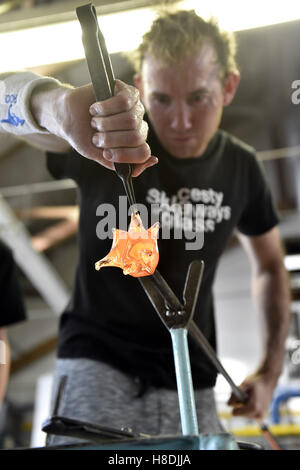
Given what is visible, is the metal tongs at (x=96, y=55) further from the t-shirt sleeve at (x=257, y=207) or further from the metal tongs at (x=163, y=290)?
the t-shirt sleeve at (x=257, y=207)

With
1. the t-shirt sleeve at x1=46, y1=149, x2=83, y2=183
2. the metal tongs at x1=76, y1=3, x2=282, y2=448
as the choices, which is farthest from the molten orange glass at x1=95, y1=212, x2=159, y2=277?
the t-shirt sleeve at x1=46, y1=149, x2=83, y2=183

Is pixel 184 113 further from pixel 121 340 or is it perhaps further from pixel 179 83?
pixel 121 340

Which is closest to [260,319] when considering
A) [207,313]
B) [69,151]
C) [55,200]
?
[207,313]

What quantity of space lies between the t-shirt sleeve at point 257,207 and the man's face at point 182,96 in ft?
0.57

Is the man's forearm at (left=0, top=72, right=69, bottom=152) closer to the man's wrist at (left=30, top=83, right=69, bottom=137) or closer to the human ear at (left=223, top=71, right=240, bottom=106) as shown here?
the man's wrist at (left=30, top=83, right=69, bottom=137)

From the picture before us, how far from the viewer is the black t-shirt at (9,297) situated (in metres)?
1.07

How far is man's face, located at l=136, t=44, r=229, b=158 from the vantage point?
1.69 feet

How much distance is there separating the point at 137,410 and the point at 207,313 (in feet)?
0.46

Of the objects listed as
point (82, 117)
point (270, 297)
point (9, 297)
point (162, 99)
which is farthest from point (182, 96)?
point (9, 297)

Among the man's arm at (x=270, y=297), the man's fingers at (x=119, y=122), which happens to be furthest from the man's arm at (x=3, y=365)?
the man's fingers at (x=119, y=122)

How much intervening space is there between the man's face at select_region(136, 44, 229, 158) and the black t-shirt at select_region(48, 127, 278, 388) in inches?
1.0

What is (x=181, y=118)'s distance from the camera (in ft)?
1.75

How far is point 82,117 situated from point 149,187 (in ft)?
→ 0.39

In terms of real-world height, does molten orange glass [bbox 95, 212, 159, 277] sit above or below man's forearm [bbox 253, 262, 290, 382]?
below
